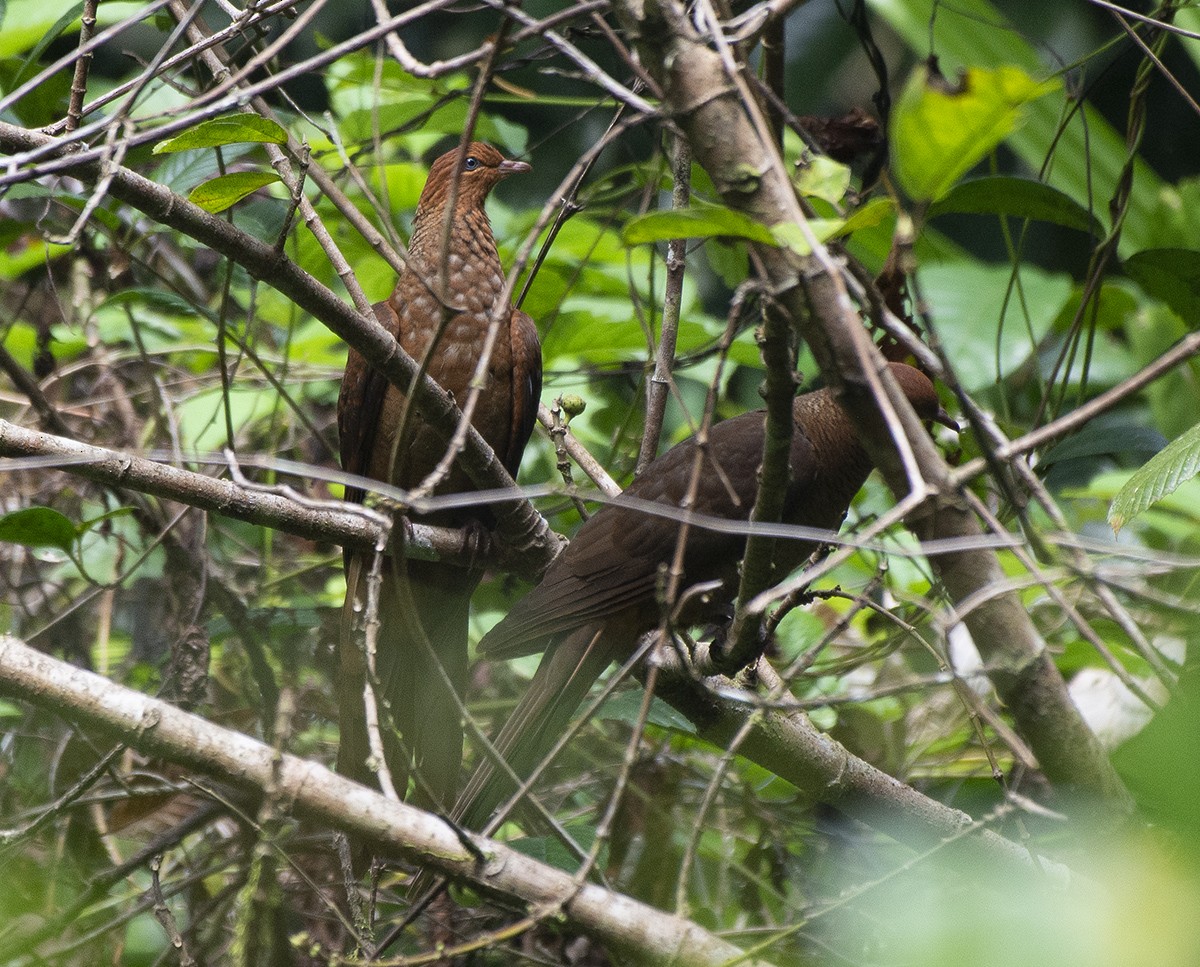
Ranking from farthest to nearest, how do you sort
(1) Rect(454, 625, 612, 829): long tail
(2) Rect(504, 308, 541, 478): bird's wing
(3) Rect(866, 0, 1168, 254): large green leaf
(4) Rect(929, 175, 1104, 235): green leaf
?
1. (3) Rect(866, 0, 1168, 254): large green leaf
2. (2) Rect(504, 308, 541, 478): bird's wing
3. (1) Rect(454, 625, 612, 829): long tail
4. (4) Rect(929, 175, 1104, 235): green leaf

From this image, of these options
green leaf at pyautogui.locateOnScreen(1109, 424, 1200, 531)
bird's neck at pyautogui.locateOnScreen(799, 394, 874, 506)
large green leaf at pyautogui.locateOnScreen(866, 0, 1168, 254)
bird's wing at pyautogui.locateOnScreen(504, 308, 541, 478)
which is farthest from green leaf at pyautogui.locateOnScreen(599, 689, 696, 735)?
large green leaf at pyautogui.locateOnScreen(866, 0, 1168, 254)

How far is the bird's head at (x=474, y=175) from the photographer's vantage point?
3.34 meters

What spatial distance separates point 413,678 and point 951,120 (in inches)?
88.0

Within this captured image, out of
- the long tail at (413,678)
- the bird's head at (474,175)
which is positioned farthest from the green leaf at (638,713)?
the bird's head at (474,175)

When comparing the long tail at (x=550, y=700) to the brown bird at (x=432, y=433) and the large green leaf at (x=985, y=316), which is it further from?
the large green leaf at (x=985, y=316)

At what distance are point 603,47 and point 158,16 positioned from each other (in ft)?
9.51

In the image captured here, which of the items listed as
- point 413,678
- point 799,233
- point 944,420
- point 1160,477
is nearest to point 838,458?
point 944,420

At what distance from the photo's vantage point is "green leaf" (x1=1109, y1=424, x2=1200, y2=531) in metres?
1.90

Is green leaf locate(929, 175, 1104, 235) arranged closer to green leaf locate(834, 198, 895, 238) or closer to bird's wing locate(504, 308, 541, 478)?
green leaf locate(834, 198, 895, 238)

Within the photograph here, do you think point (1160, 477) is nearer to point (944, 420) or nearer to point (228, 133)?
point (944, 420)

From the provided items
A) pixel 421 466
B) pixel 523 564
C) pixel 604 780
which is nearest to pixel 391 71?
pixel 421 466

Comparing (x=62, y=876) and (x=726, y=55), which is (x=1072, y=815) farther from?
(x=62, y=876)

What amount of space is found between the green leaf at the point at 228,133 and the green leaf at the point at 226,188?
2.5 inches

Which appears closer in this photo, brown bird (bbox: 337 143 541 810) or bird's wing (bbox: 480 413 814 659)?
bird's wing (bbox: 480 413 814 659)
